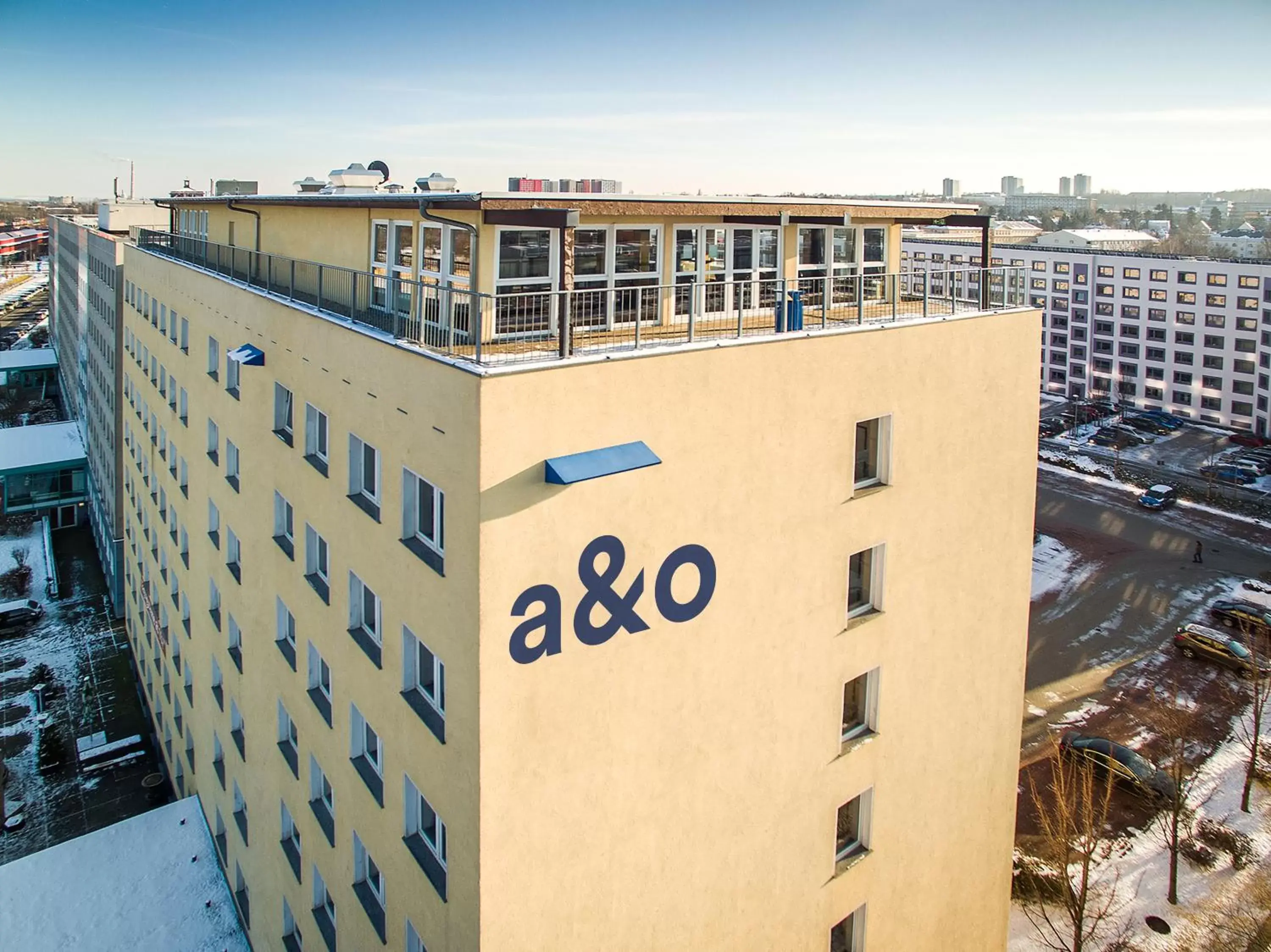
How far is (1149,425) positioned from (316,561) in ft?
236

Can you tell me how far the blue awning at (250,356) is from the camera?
14.6 metres

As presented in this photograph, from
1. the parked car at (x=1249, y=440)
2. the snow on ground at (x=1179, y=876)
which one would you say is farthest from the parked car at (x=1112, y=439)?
the snow on ground at (x=1179, y=876)

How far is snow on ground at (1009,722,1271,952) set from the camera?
20.4 meters

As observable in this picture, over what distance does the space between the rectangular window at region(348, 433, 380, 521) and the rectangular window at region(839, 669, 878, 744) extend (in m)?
7.32

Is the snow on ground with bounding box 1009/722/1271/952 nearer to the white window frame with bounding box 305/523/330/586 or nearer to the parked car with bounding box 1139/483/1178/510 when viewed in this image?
the white window frame with bounding box 305/523/330/586

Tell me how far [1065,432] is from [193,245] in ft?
211

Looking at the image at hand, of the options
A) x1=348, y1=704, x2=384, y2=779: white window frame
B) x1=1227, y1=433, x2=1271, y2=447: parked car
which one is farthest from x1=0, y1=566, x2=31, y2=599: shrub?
x1=1227, y1=433, x2=1271, y2=447: parked car

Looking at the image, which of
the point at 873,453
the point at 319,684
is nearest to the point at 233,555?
the point at 319,684

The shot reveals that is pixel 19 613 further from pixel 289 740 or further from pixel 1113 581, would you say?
pixel 1113 581

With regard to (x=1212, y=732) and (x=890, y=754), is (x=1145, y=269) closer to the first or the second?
(x=1212, y=732)

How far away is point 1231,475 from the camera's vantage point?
56250 millimetres

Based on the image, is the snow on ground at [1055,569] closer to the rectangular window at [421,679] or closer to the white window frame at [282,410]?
the white window frame at [282,410]

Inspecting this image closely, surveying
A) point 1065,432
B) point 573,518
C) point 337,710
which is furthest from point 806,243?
point 1065,432

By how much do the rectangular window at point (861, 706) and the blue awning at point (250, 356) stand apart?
11.1m
